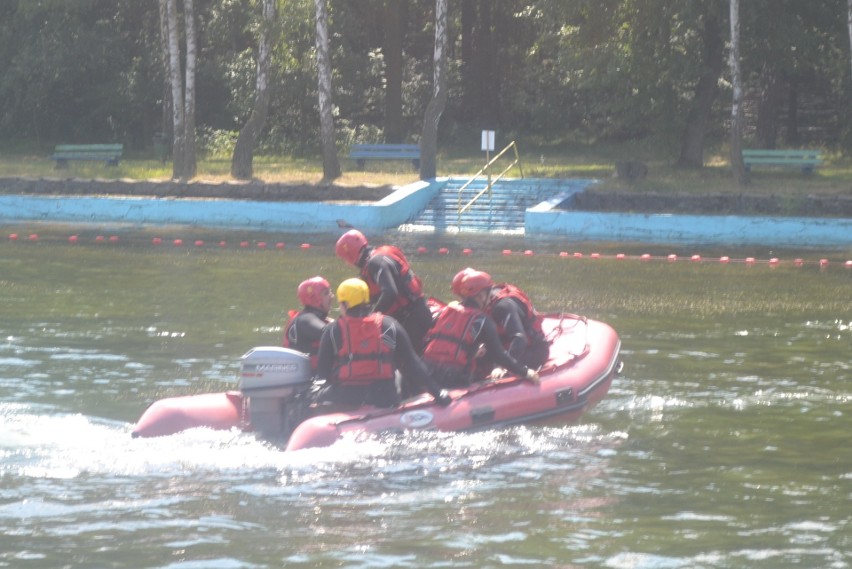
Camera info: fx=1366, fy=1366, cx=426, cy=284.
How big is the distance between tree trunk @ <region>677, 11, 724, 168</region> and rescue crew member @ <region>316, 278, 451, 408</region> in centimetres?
1908

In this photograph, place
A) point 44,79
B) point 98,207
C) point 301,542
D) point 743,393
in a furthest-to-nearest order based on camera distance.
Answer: point 44,79, point 98,207, point 743,393, point 301,542

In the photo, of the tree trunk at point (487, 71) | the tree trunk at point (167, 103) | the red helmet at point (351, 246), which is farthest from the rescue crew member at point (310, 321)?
the tree trunk at point (487, 71)

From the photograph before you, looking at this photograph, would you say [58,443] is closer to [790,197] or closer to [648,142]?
[790,197]

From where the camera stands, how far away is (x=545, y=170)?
29984mm

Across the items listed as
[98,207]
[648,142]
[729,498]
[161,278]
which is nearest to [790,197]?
[648,142]

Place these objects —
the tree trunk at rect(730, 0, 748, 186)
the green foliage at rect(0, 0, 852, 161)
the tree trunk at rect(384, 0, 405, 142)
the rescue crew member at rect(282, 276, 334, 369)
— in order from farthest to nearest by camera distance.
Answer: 1. the tree trunk at rect(384, 0, 405, 142)
2. the green foliage at rect(0, 0, 852, 161)
3. the tree trunk at rect(730, 0, 748, 186)
4. the rescue crew member at rect(282, 276, 334, 369)

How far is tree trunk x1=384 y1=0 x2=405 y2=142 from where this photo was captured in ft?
122

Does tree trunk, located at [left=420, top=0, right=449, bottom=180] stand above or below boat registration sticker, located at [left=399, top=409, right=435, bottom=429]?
above

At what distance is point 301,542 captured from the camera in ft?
24.4

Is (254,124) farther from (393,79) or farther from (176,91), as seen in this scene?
(393,79)

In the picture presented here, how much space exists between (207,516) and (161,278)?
35.8ft

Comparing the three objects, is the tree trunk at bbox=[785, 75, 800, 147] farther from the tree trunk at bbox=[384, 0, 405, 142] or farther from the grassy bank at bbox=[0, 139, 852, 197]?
the tree trunk at bbox=[384, 0, 405, 142]

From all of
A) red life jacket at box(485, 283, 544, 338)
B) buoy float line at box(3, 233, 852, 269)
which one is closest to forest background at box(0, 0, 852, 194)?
buoy float line at box(3, 233, 852, 269)

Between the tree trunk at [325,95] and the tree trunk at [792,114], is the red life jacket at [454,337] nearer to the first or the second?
the tree trunk at [325,95]
